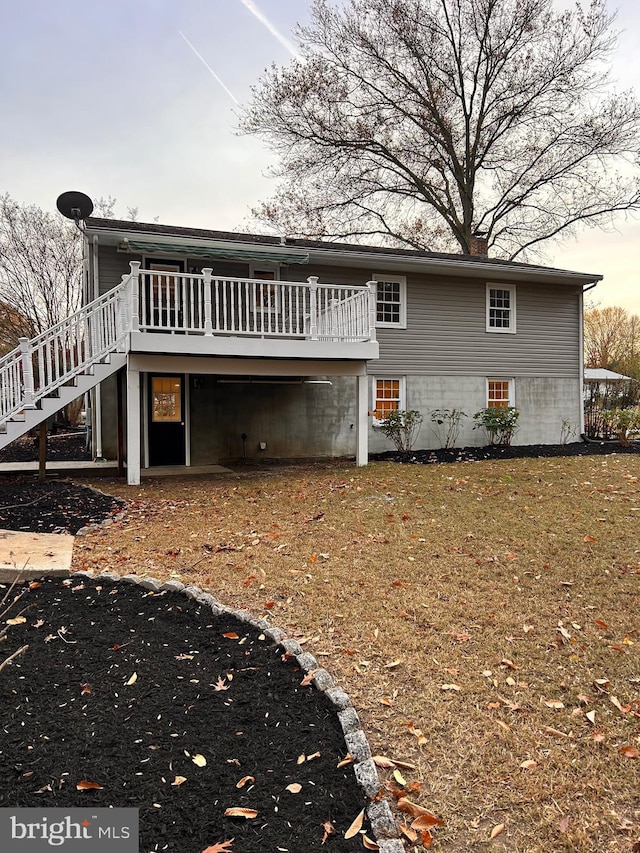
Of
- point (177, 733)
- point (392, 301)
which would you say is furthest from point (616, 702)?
point (392, 301)

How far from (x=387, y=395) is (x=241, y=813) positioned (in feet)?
39.8

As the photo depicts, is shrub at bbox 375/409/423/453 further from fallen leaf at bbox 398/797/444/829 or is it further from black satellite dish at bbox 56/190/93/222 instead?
fallen leaf at bbox 398/797/444/829

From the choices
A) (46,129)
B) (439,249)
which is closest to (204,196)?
(46,129)

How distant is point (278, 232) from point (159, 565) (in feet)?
67.3

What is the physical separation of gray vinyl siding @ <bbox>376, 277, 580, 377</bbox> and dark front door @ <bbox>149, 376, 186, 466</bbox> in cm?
472

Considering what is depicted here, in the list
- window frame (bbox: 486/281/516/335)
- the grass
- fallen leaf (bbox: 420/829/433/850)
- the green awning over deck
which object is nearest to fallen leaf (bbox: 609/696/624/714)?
the grass

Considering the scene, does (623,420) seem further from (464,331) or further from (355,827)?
(355,827)

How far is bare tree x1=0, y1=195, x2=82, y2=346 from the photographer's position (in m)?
20.0

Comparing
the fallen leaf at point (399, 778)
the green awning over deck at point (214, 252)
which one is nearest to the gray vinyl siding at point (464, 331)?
the green awning over deck at point (214, 252)

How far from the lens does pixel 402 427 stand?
13.4m

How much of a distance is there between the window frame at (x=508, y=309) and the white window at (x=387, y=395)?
3170mm

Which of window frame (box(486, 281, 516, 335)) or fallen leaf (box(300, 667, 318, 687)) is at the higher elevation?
window frame (box(486, 281, 516, 335))

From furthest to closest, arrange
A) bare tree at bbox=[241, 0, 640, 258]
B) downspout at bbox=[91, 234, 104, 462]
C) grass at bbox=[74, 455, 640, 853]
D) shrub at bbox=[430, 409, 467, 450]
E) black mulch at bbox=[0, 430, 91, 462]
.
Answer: bare tree at bbox=[241, 0, 640, 258] < shrub at bbox=[430, 409, 467, 450] < black mulch at bbox=[0, 430, 91, 462] < downspout at bbox=[91, 234, 104, 462] < grass at bbox=[74, 455, 640, 853]
